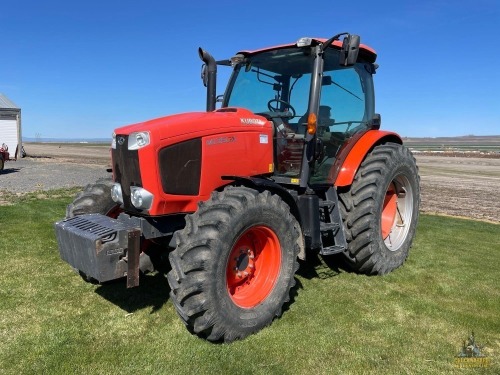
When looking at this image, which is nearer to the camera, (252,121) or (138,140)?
(138,140)

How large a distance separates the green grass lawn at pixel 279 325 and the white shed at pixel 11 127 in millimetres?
22177

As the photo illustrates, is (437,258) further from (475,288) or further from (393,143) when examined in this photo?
(393,143)

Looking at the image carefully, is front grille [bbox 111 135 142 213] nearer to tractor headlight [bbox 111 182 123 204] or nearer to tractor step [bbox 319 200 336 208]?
tractor headlight [bbox 111 182 123 204]

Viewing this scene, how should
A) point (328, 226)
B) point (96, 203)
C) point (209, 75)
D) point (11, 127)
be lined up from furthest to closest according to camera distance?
point (11, 127)
point (209, 75)
point (328, 226)
point (96, 203)

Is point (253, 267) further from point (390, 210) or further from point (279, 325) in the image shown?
point (390, 210)

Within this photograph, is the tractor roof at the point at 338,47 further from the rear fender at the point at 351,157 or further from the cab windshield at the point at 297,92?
the rear fender at the point at 351,157

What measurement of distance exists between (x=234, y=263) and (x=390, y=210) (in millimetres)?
2839

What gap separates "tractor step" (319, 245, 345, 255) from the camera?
425cm

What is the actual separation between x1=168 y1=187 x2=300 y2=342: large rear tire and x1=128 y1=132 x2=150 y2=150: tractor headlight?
68 cm

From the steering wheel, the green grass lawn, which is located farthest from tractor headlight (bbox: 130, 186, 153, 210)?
the steering wheel

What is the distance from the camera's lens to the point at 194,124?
364 cm

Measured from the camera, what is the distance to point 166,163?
348cm

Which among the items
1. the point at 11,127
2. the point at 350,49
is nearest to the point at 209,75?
the point at 350,49

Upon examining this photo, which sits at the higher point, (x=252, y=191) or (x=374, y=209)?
(x=252, y=191)
